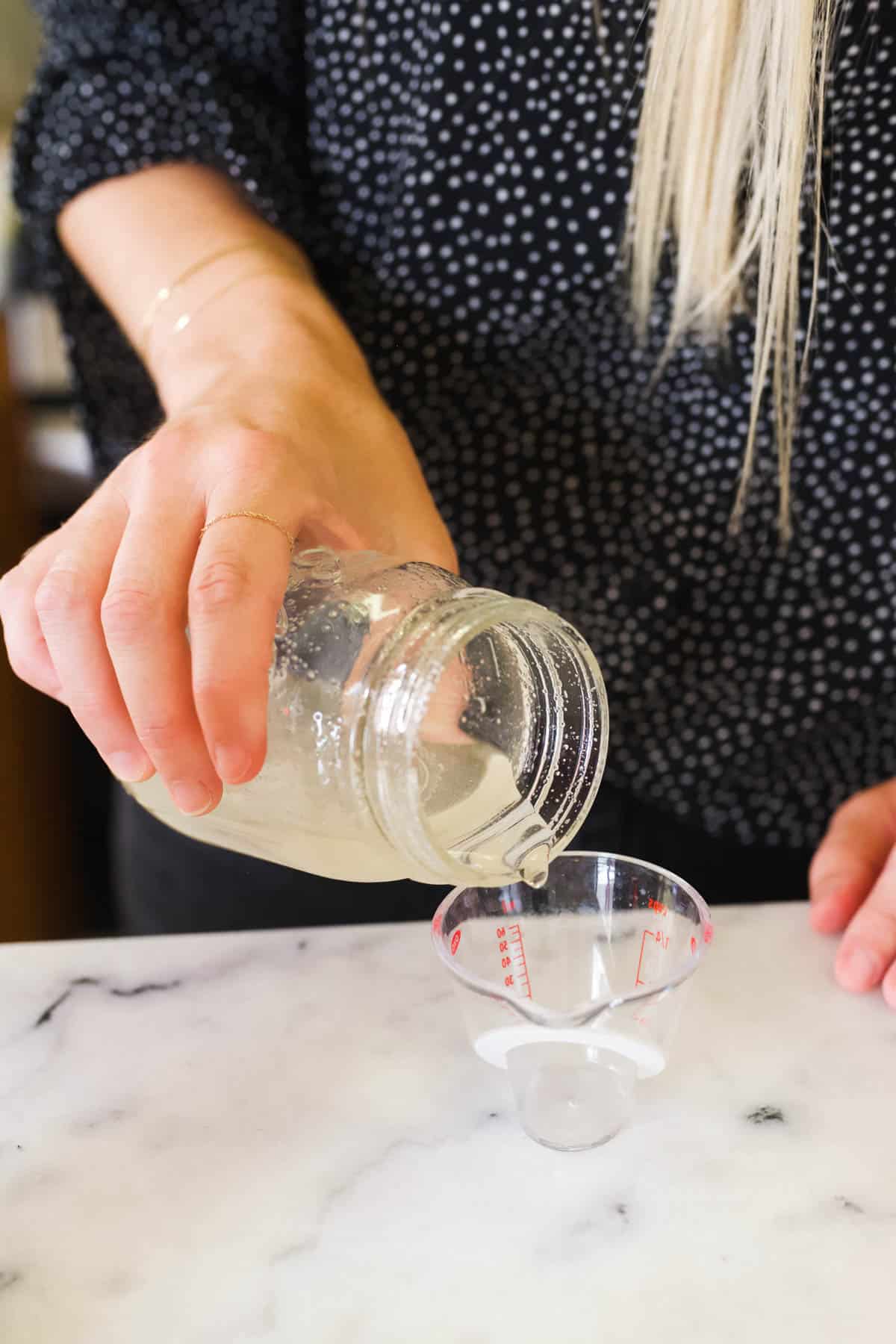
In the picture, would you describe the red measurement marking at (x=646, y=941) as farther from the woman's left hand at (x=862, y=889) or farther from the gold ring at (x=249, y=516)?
the gold ring at (x=249, y=516)

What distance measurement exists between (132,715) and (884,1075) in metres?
0.45

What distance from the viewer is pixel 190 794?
0.58 meters

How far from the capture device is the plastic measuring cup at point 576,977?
656mm

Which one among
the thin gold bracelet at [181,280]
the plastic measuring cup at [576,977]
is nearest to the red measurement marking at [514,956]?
the plastic measuring cup at [576,977]

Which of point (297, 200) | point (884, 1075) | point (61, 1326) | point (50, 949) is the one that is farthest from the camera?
point (297, 200)

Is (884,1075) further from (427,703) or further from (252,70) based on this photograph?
(252,70)

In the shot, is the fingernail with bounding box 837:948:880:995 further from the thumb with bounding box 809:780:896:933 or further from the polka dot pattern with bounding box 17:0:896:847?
the polka dot pattern with bounding box 17:0:896:847

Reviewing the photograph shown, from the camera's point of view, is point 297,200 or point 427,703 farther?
point 297,200

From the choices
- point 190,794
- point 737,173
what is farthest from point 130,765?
point 737,173

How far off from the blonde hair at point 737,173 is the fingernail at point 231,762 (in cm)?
45

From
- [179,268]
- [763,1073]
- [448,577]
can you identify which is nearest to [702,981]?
[763,1073]

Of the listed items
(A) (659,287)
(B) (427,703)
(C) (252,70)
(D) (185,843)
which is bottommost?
(D) (185,843)

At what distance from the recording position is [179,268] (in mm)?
896

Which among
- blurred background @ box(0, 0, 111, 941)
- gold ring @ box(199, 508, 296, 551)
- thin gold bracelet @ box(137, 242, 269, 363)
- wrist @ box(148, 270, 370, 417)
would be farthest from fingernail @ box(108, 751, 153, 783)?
blurred background @ box(0, 0, 111, 941)
